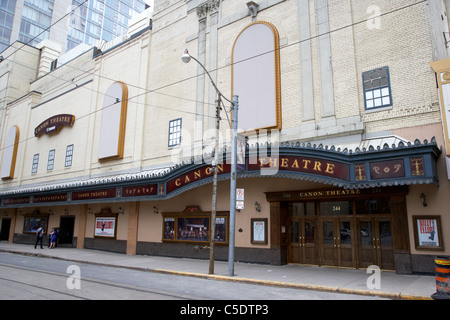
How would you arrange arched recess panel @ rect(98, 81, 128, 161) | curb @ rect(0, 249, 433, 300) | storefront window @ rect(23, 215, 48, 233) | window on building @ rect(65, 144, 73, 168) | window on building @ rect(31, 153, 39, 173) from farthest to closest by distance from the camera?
window on building @ rect(31, 153, 39, 173) → storefront window @ rect(23, 215, 48, 233) → window on building @ rect(65, 144, 73, 168) → arched recess panel @ rect(98, 81, 128, 161) → curb @ rect(0, 249, 433, 300)

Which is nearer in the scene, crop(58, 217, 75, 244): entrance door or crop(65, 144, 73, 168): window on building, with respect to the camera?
crop(58, 217, 75, 244): entrance door

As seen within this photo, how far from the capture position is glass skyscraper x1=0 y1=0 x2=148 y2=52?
60156mm

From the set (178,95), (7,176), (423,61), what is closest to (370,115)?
(423,61)

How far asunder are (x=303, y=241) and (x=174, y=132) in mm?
10319

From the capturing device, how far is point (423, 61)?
1270cm

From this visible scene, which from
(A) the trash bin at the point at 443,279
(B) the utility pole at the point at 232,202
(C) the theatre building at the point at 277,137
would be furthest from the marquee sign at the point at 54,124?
(A) the trash bin at the point at 443,279

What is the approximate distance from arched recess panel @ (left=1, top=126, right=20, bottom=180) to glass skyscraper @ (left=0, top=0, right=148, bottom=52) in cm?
2222

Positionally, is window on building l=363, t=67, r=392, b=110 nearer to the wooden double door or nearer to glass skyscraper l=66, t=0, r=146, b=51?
the wooden double door

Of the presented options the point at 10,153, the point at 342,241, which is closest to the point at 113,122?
the point at 342,241

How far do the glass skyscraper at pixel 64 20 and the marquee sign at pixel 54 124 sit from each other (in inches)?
1028

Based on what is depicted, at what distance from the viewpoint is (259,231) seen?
1591 centimetres

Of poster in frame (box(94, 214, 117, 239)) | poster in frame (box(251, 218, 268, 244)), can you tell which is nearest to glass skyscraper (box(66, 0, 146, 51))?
poster in frame (box(94, 214, 117, 239))

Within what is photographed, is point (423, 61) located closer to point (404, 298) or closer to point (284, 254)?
point (404, 298)

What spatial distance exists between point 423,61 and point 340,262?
859 centimetres
